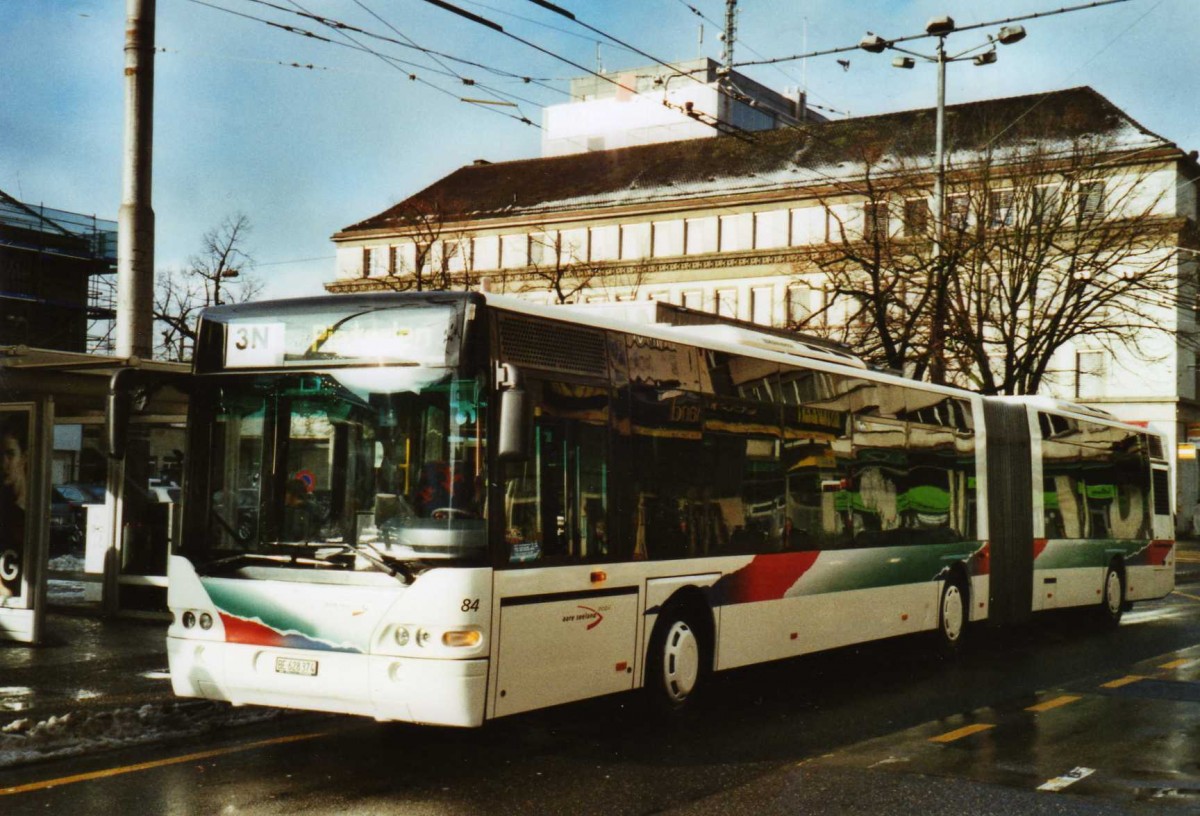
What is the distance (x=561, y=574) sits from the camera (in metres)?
9.43

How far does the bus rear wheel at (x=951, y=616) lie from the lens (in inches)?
628

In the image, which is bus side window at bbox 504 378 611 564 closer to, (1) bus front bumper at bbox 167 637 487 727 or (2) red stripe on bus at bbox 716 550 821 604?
(1) bus front bumper at bbox 167 637 487 727

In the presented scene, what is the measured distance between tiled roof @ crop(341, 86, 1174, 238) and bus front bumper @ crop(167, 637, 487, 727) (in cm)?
4952

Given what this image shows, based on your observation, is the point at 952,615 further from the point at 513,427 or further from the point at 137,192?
the point at 137,192

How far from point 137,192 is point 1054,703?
876cm

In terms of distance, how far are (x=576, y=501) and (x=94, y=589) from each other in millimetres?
10017

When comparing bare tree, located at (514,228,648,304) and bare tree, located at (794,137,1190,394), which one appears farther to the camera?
bare tree, located at (514,228,648,304)

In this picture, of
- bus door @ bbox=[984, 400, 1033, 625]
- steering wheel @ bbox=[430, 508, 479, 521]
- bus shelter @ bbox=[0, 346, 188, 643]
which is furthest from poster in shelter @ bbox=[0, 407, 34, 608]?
bus door @ bbox=[984, 400, 1033, 625]

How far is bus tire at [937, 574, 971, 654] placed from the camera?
15.9 metres

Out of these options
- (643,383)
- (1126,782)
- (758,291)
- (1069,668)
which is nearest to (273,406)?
(643,383)

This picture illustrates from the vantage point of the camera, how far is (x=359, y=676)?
345 inches

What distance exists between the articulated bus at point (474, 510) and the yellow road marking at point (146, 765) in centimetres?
42

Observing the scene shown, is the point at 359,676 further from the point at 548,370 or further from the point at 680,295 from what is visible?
the point at 680,295

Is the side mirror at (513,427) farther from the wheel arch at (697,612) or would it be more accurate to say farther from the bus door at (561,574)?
the wheel arch at (697,612)
